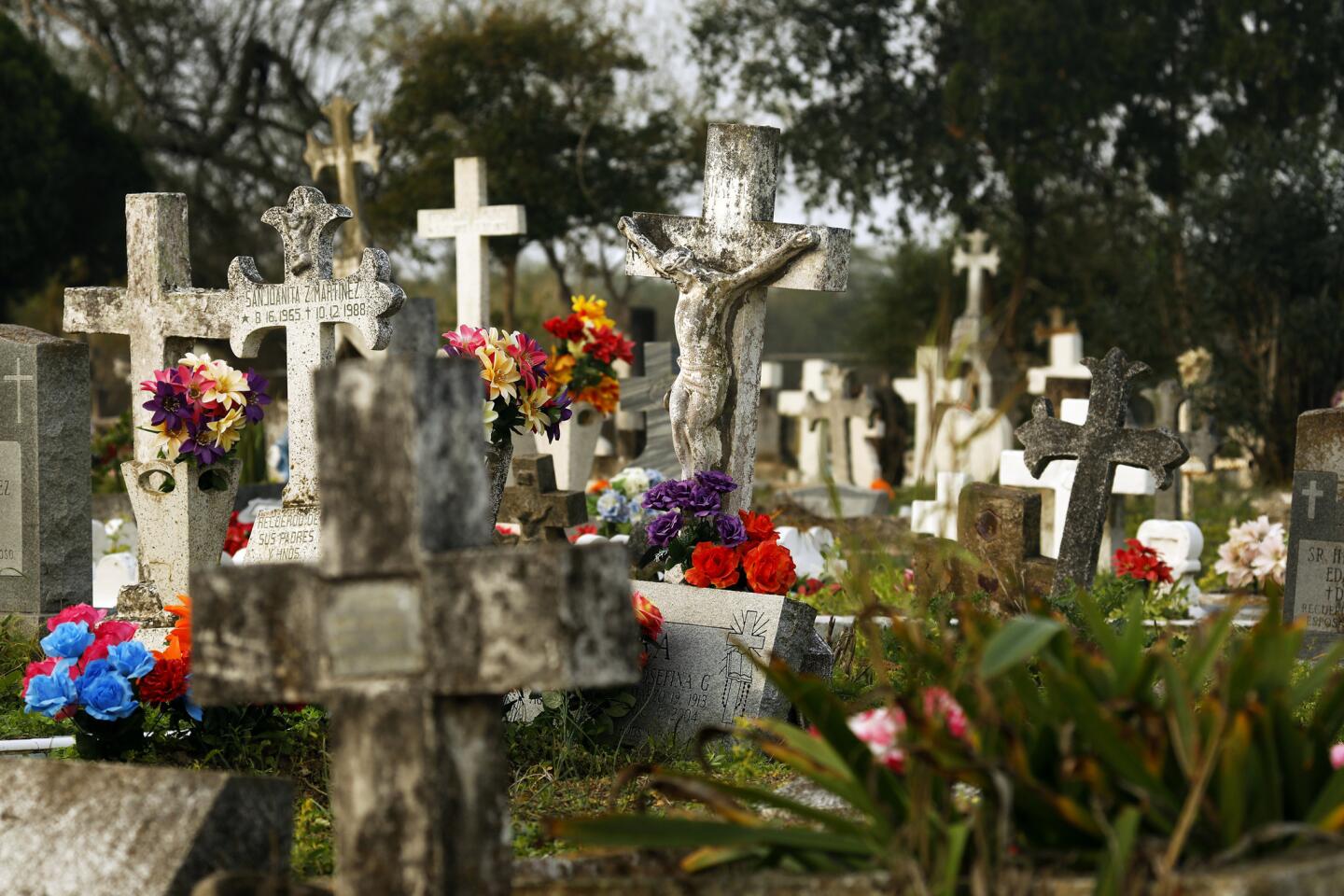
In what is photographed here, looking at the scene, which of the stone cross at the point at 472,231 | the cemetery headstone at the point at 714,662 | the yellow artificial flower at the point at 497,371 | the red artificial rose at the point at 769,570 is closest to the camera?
the cemetery headstone at the point at 714,662

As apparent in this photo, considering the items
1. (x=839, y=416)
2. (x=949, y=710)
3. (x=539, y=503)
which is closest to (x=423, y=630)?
(x=949, y=710)

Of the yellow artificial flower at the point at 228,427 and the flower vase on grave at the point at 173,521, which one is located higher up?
the yellow artificial flower at the point at 228,427

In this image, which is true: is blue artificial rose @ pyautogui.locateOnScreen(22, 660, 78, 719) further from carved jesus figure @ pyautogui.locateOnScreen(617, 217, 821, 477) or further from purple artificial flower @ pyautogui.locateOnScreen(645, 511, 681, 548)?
carved jesus figure @ pyautogui.locateOnScreen(617, 217, 821, 477)

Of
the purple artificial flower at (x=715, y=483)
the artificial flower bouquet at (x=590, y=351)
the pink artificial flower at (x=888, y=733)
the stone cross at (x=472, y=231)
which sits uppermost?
the stone cross at (x=472, y=231)

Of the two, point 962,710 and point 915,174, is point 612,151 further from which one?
point 962,710

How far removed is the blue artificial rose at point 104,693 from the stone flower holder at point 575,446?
20.6ft

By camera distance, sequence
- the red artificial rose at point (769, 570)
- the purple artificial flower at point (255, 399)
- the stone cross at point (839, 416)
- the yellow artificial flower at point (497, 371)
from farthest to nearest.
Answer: the stone cross at point (839, 416)
the purple artificial flower at point (255, 399)
the yellow artificial flower at point (497, 371)
the red artificial rose at point (769, 570)

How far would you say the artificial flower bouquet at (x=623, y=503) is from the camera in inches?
370

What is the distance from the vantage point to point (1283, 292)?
1758cm

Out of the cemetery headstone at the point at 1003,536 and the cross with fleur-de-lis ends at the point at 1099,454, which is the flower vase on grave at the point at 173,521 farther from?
the cross with fleur-de-lis ends at the point at 1099,454

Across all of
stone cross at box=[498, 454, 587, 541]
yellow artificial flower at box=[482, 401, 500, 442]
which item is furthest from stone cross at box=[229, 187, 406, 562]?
stone cross at box=[498, 454, 587, 541]

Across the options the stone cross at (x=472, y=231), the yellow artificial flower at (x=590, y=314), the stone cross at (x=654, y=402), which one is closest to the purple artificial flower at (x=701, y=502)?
the yellow artificial flower at (x=590, y=314)

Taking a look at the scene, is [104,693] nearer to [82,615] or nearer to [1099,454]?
[82,615]

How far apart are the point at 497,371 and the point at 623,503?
3.29 m
